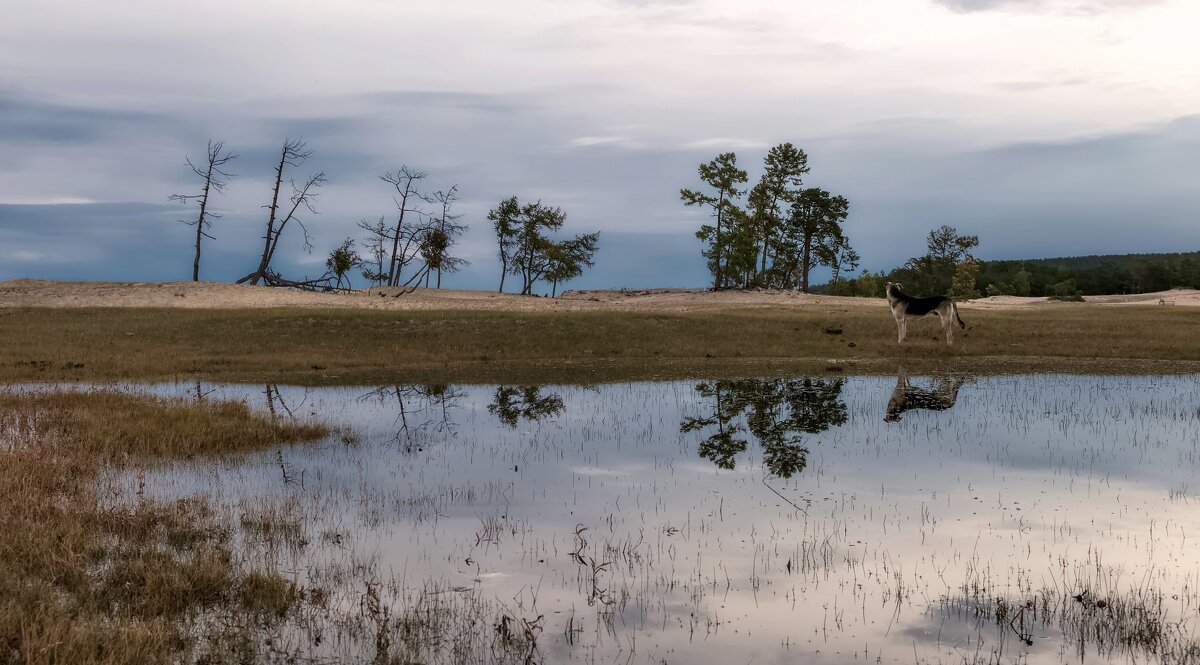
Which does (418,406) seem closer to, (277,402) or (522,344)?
(277,402)

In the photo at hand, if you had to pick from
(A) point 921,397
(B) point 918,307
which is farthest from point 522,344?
(A) point 921,397

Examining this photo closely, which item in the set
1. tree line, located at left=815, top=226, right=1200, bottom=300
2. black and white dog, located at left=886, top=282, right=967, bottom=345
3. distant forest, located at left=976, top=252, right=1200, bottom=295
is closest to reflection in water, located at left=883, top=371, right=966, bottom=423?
black and white dog, located at left=886, top=282, right=967, bottom=345

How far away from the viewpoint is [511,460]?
16.3 metres

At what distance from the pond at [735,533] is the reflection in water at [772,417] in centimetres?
15

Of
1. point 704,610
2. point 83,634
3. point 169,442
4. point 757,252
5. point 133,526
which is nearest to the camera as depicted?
point 83,634

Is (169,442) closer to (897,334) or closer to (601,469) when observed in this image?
(601,469)

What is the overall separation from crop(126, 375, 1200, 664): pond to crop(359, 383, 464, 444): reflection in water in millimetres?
223

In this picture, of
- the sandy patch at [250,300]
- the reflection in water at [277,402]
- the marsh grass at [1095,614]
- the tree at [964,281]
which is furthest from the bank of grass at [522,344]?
the tree at [964,281]

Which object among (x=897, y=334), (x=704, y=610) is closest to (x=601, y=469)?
(x=704, y=610)

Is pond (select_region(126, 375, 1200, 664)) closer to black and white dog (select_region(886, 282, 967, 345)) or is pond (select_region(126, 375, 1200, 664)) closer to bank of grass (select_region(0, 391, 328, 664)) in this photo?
bank of grass (select_region(0, 391, 328, 664))

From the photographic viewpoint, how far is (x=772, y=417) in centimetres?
2098

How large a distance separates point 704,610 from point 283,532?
5.37 meters

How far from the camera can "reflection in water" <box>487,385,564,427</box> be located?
21812mm

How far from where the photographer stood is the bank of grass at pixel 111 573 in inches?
297
